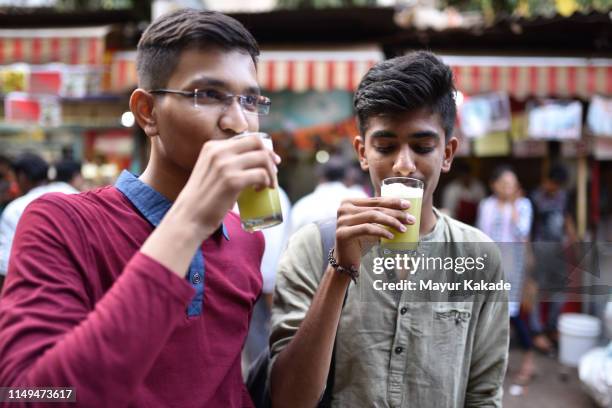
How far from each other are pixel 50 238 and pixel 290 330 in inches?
30.4

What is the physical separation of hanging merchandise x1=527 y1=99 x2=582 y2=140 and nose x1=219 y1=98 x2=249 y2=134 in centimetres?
604

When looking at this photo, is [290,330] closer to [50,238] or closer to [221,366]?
[221,366]

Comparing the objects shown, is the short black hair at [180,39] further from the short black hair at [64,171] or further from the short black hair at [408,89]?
the short black hair at [64,171]

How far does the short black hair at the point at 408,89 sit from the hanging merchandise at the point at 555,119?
5239 millimetres

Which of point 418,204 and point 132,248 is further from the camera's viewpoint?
point 418,204

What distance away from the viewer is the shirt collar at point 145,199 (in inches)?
50.4

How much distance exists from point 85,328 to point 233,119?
595 millimetres

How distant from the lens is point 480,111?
20.1ft

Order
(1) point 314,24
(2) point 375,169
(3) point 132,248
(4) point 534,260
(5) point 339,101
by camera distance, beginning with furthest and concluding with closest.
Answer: (5) point 339,101 < (1) point 314,24 < (2) point 375,169 < (4) point 534,260 < (3) point 132,248

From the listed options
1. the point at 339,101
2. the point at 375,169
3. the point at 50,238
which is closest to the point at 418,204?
the point at 375,169

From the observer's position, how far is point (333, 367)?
1512mm

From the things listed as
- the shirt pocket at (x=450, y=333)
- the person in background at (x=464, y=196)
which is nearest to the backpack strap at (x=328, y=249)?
the shirt pocket at (x=450, y=333)

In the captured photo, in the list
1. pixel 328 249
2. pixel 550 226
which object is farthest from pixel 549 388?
pixel 328 249

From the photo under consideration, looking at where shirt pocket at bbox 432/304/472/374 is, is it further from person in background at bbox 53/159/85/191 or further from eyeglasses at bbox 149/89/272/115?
person in background at bbox 53/159/85/191
